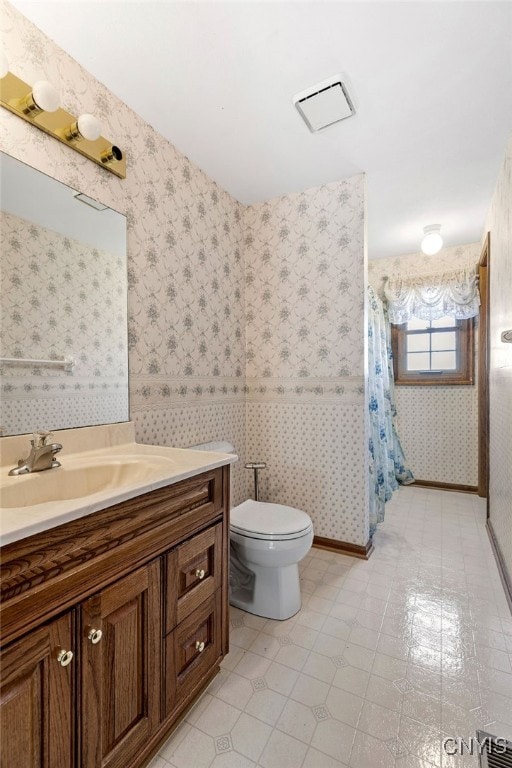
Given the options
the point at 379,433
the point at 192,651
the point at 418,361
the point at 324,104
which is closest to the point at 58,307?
the point at 192,651

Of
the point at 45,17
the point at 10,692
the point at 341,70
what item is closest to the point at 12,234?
the point at 45,17

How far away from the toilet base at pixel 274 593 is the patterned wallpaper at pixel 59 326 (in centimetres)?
99

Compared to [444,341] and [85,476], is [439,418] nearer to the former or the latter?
[444,341]

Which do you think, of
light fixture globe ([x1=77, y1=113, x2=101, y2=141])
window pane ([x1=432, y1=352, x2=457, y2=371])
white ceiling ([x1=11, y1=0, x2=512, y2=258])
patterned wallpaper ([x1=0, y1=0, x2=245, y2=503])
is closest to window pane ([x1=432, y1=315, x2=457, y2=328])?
window pane ([x1=432, y1=352, x2=457, y2=371])

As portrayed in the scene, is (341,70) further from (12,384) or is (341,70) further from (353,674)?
(353,674)

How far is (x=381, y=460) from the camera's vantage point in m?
2.52

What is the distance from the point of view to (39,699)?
2.29 ft

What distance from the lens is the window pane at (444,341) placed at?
11.4ft

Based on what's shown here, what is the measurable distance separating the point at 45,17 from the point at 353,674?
260 centimetres

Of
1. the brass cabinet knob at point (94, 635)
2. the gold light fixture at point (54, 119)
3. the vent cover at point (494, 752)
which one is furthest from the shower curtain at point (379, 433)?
the gold light fixture at point (54, 119)

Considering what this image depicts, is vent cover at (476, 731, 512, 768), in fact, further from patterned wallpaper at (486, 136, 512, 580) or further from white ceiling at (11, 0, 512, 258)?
white ceiling at (11, 0, 512, 258)

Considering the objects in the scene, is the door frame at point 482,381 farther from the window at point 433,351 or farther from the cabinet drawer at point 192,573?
the cabinet drawer at point 192,573

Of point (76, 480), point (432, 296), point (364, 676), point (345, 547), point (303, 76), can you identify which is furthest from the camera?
point (432, 296)

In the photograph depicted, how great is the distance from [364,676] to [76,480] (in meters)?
1.27
